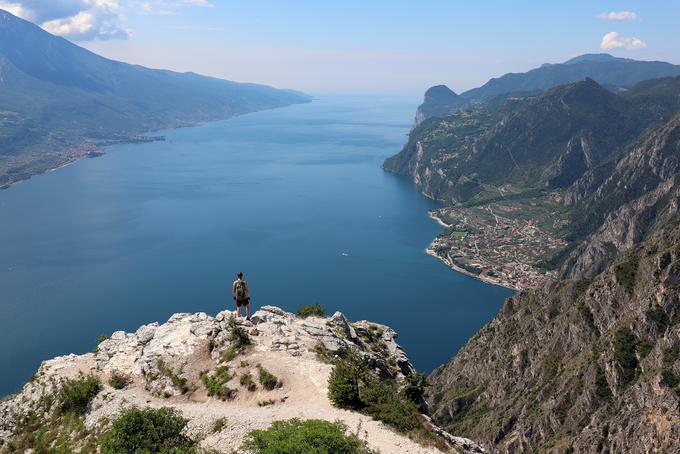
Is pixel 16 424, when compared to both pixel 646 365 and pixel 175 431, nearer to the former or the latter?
pixel 175 431

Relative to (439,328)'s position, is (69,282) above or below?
above

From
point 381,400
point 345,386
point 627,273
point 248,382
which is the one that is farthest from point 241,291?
point 627,273


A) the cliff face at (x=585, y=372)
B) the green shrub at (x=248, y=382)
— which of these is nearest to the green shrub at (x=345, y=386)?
the green shrub at (x=248, y=382)

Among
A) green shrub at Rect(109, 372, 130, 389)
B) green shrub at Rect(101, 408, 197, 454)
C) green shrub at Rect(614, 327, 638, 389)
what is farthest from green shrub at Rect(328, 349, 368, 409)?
green shrub at Rect(614, 327, 638, 389)

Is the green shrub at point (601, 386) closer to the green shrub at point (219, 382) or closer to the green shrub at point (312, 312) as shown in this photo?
the green shrub at point (312, 312)

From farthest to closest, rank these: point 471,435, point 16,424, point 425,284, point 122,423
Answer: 1. point 425,284
2. point 471,435
3. point 16,424
4. point 122,423

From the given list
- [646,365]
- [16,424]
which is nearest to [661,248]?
[646,365]

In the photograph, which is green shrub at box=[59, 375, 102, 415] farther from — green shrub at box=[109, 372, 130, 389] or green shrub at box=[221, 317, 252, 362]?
green shrub at box=[221, 317, 252, 362]
